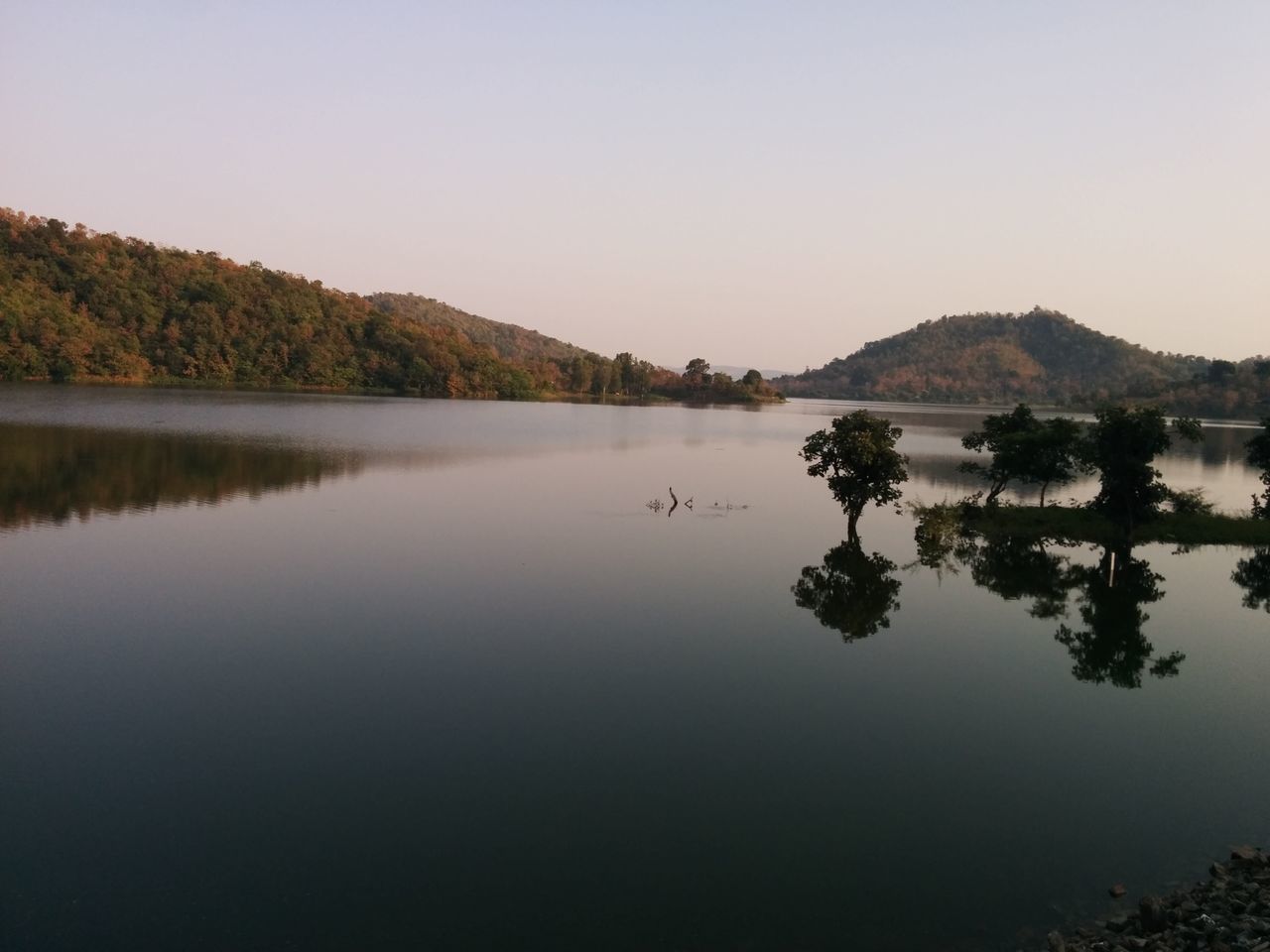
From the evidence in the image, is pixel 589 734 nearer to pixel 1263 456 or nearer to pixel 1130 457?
pixel 1130 457

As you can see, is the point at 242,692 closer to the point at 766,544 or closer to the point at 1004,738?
the point at 1004,738

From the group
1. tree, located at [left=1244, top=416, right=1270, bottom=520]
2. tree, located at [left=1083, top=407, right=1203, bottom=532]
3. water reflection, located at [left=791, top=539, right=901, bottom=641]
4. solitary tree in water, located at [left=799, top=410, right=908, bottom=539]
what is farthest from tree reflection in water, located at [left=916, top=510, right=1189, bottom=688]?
tree, located at [left=1244, top=416, right=1270, bottom=520]

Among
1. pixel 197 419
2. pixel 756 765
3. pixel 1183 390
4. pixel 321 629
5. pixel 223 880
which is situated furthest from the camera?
pixel 1183 390

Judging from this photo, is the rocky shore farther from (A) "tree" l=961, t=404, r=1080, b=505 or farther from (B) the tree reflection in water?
(A) "tree" l=961, t=404, r=1080, b=505

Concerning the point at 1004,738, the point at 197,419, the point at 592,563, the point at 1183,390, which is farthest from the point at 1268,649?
the point at 1183,390

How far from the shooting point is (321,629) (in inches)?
695

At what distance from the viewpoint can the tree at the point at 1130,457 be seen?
98.9 feet

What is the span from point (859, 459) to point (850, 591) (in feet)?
31.1

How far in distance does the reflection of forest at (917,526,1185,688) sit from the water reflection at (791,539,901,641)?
2.59 metres

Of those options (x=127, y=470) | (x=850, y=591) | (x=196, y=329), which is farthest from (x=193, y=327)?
(x=850, y=591)

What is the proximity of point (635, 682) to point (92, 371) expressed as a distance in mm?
112994

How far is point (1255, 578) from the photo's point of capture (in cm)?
2705

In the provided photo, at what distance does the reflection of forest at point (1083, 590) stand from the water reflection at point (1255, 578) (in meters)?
2.31

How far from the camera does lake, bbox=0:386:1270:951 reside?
29.2 feet
